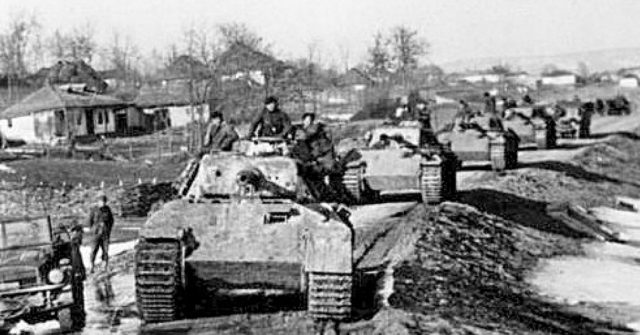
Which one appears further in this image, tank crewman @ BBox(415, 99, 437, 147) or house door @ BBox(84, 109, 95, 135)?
house door @ BBox(84, 109, 95, 135)

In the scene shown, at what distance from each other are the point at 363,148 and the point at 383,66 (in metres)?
54.0

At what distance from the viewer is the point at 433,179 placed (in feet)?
60.2

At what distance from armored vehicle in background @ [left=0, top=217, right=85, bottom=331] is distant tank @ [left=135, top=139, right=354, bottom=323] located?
826 mm

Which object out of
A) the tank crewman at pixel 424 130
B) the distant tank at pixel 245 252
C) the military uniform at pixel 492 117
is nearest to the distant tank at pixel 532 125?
the military uniform at pixel 492 117

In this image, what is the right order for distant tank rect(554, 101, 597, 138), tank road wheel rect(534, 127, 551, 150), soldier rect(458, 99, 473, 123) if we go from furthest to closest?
distant tank rect(554, 101, 597, 138), tank road wheel rect(534, 127, 551, 150), soldier rect(458, 99, 473, 123)

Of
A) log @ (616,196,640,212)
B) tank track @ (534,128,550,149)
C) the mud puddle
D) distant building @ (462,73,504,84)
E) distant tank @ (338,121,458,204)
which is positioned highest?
distant building @ (462,73,504,84)

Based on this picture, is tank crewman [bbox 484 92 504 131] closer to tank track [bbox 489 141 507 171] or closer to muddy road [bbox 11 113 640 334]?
tank track [bbox 489 141 507 171]

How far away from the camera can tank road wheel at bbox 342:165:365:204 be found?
61.3ft

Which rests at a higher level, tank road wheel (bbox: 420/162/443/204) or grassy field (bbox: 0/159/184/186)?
tank road wheel (bbox: 420/162/443/204)

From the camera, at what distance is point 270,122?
1378 centimetres

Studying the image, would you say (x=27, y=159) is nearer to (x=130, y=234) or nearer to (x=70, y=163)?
(x=70, y=163)

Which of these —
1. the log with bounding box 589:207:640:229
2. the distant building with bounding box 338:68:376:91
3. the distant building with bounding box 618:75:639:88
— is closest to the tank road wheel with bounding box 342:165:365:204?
the log with bounding box 589:207:640:229

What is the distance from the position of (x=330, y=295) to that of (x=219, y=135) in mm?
4334

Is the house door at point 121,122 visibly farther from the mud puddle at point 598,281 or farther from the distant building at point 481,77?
the distant building at point 481,77
